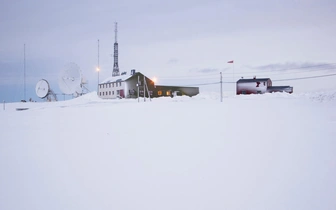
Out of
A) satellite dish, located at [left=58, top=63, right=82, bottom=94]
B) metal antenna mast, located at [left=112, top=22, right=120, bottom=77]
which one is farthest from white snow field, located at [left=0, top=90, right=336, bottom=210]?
metal antenna mast, located at [left=112, top=22, right=120, bottom=77]

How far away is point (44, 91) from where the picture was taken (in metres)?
38.3

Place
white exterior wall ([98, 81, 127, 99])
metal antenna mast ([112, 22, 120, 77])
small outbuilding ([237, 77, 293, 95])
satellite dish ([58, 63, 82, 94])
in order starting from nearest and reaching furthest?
satellite dish ([58, 63, 82, 94]) → small outbuilding ([237, 77, 293, 95]) → white exterior wall ([98, 81, 127, 99]) → metal antenna mast ([112, 22, 120, 77])

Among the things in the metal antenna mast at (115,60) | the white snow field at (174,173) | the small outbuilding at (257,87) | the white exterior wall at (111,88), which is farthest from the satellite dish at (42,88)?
the small outbuilding at (257,87)

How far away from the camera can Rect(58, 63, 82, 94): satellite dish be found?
3536 cm

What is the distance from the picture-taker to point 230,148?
502 centimetres

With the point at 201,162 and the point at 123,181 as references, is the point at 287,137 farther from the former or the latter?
the point at 123,181

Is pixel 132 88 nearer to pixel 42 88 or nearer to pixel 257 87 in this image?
pixel 42 88

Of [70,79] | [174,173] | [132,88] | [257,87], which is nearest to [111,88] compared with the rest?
[132,88]

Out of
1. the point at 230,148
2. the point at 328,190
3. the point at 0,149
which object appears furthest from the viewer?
the point at 0,149

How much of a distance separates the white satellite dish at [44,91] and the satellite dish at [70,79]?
177 inches

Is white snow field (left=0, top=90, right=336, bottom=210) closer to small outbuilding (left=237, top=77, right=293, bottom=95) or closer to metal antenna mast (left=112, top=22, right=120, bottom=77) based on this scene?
small outbuilding (left=237, top=77, right=293, bottom=95)

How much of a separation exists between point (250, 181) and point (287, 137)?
10.6 ft

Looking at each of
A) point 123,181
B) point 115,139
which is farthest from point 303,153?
point 115,139

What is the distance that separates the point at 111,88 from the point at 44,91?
42.6 feet
